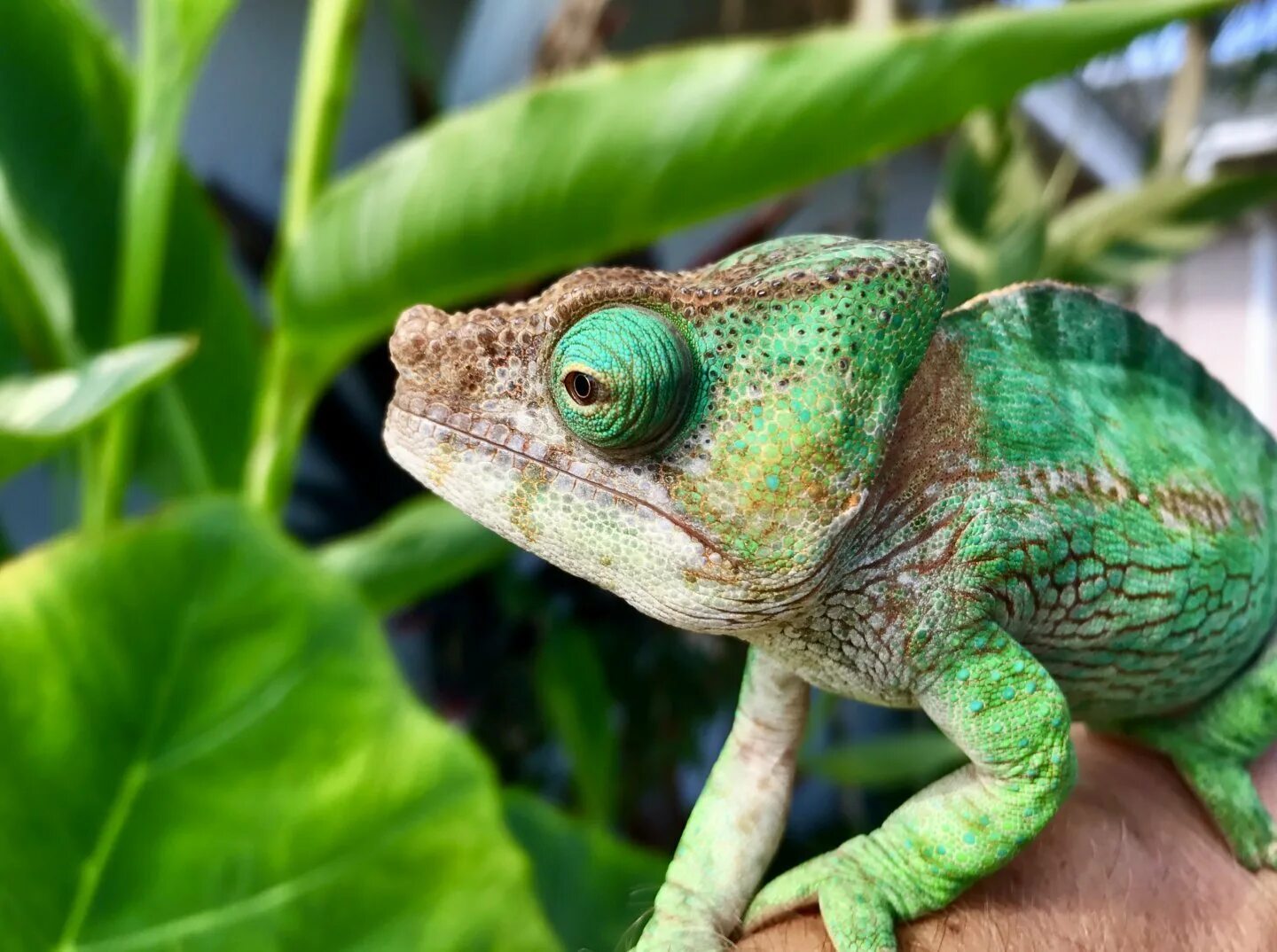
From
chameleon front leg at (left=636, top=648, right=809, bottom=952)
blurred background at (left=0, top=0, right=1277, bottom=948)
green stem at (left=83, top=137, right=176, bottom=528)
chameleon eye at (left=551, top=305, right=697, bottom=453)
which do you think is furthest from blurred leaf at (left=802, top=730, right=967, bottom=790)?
chameleon eye at (left=551, top=305, right=697, bottom=453)

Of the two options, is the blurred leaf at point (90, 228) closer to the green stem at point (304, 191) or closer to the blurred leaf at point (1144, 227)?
the green stem at point (304, 191)

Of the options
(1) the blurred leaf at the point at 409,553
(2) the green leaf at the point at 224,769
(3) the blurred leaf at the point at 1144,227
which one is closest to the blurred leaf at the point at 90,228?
(1) the blurred leaf at the point at 409,553

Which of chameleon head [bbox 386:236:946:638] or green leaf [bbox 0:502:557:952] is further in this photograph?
green leaf [bbox 0:502:557:952]

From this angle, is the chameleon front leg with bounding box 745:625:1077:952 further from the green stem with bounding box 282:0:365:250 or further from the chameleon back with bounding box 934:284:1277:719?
the green stem with bounding box 282:0:365:250

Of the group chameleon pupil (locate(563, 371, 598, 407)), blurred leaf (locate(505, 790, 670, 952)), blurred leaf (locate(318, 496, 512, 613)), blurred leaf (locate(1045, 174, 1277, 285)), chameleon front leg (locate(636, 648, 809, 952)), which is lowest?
blurred leaf (locate(505, 790, 670, 952))

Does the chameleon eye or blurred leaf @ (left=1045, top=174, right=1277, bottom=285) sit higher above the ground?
the chameleon eye

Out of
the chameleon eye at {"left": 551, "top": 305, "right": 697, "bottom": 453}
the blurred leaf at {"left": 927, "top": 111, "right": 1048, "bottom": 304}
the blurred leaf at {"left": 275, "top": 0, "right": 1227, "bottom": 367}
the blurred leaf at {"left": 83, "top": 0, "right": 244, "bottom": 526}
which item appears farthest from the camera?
the blurred leaf at {"left": 927, "top": 111, "right": 1048, "bottom": 304}

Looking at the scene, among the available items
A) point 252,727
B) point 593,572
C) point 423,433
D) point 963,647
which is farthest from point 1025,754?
point 252,727
